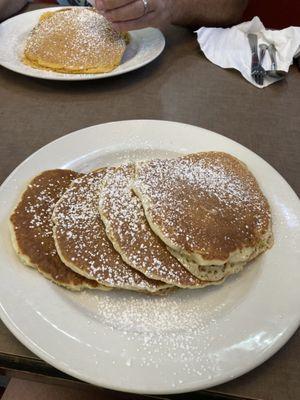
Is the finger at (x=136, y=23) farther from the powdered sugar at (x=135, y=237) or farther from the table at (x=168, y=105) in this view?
the powdered sugar at (x=135, y=237)

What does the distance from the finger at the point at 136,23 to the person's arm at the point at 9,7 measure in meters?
0.63

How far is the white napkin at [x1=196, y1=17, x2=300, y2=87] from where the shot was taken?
63.5 inches

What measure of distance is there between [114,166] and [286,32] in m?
1.08

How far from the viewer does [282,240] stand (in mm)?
966

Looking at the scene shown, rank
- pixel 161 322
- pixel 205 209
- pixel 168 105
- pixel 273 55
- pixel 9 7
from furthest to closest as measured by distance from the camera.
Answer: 1. pixel 9 7
2. pixel 273 55
3. pixel 168 105
4. pixel 205 209
5. pixel 161 322

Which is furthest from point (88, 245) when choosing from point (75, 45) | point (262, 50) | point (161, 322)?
point (262, 50)

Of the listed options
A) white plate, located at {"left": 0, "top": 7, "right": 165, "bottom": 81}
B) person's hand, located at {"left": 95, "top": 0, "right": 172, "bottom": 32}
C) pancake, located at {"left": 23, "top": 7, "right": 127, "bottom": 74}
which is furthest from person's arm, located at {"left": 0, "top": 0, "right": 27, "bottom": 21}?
person's hand, located at {"left": 95, "top": 0, "right": 172, "bottom": 32}

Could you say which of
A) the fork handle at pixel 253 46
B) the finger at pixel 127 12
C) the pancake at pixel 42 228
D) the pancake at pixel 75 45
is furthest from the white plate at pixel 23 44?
the pancake at pixel 42 228

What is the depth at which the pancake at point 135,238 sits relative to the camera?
2.82ft

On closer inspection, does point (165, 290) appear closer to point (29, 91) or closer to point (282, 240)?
point (282, 240)

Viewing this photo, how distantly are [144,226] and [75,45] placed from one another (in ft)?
3.25

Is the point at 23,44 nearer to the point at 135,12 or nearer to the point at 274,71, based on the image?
the point at 135,12

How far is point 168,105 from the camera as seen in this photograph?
1.48 metres

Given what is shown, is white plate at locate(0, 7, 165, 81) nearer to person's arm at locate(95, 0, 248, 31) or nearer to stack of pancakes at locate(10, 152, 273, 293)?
person's arm at locate(95, 0, 248, 31)
